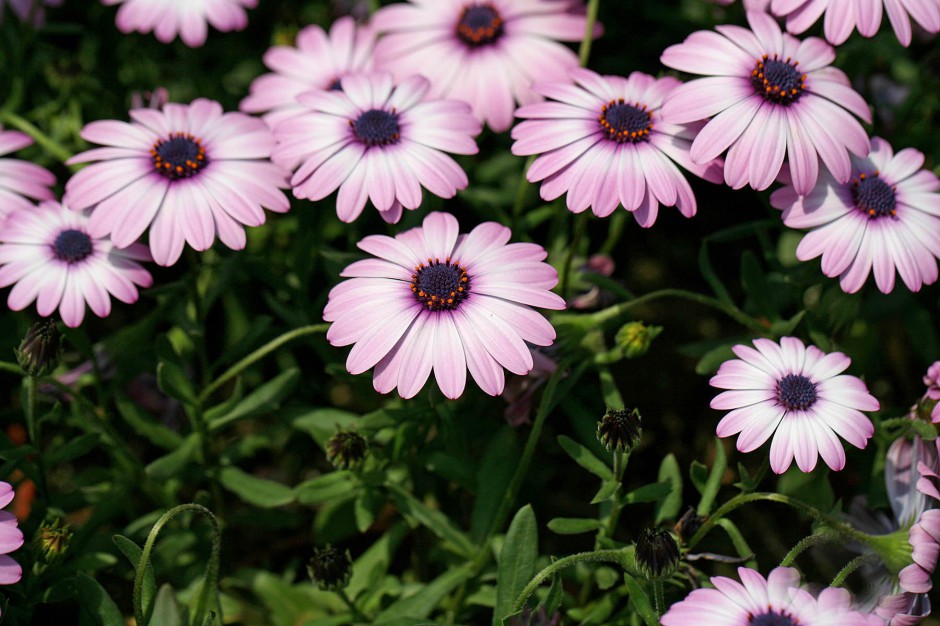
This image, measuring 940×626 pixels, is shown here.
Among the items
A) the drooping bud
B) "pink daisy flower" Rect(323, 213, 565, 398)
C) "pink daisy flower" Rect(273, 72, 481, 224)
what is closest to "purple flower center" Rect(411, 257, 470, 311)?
"pink daisy flower" Rect(323, 213, 565, 398)

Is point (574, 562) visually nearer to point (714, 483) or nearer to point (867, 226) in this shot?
point (714, 483)

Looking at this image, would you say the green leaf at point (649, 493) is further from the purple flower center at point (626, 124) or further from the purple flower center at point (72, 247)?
the purple flower center at point (72, 247)

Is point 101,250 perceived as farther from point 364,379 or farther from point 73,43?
point 73,43

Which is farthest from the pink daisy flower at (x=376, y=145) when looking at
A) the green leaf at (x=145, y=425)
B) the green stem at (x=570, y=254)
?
the green leaf at (x=145, y=425)

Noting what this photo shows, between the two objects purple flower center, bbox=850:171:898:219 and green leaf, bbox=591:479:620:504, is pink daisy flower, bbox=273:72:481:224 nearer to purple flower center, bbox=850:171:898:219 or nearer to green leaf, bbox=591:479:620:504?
green leaf, bbox=591:479:620:504

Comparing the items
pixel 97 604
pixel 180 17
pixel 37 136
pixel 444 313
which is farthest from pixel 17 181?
pixel 444 313

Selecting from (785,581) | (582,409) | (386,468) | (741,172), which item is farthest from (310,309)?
(785,581)
